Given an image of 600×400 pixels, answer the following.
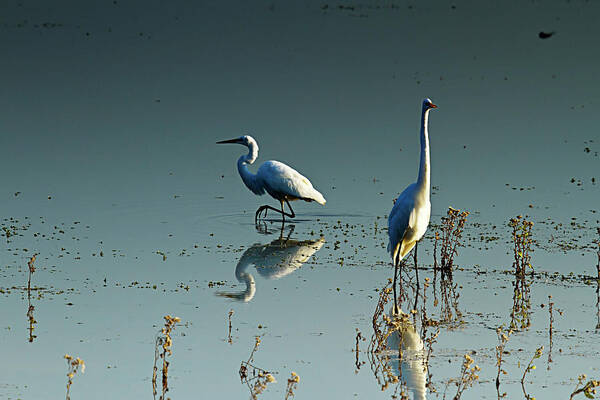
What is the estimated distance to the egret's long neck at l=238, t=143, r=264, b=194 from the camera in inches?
519

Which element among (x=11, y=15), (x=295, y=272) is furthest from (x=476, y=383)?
(x=11, y=15)

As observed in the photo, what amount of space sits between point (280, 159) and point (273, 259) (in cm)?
566

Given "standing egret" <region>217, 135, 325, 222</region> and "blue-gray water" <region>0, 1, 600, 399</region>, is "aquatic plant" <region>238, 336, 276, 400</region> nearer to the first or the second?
"blue-gray water" <region>0, 1, 600, 399</region>

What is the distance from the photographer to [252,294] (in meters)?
8.98

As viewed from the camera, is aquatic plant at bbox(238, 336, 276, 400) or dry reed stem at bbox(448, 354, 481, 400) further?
aquatic plant at bbox(238, 336, 276, 400)

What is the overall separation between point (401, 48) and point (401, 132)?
9.59m

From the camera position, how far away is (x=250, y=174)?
43.6 feet

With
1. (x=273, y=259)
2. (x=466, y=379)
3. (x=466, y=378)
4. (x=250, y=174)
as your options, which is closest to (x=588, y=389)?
(x=466, y=379)

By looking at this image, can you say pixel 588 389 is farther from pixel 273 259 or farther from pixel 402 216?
pixel 273 259

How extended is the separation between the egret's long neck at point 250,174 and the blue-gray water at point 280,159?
1.03 ft

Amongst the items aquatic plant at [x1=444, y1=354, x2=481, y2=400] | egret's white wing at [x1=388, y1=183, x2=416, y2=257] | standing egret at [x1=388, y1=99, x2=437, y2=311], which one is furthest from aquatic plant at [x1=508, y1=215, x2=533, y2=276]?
aquatic plant at [x1=444, y1=354, x2=481, y2=400]

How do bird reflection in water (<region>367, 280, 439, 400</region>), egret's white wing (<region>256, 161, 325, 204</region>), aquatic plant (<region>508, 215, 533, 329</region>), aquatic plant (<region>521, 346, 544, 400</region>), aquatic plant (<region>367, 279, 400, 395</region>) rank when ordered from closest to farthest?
aquatic plant (<region>521, 346, 544, 400</region>)
bird reflection in water (<region>367, 280, 439, 400</region>)
aquatic plant (<region>367, 279, 400, 395</region>)
aquatic plant (<region>508, 215, 533, 329</region>)
egret's white wing (<region>256, 161, 325, 204</region>)

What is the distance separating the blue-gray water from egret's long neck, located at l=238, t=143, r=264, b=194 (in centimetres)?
31

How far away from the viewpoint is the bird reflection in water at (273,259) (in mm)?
9258
